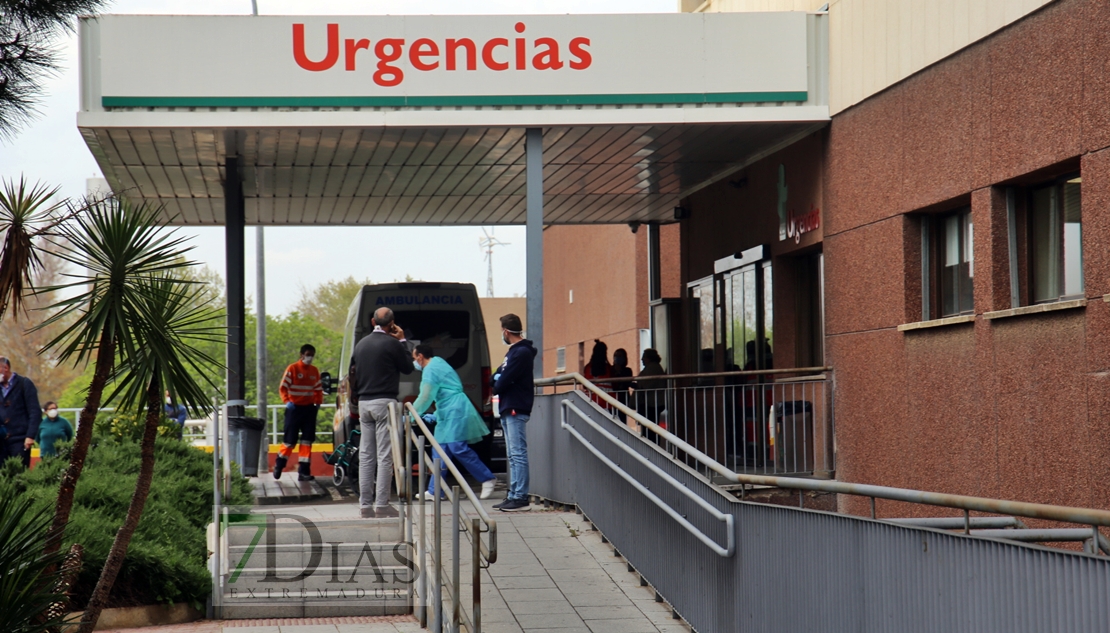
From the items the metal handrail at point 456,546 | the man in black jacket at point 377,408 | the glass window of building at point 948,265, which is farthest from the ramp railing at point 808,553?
the glass window of building at point 948,265

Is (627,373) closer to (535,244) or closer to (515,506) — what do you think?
(535,244)

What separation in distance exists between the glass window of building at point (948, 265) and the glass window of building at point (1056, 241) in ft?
2.55

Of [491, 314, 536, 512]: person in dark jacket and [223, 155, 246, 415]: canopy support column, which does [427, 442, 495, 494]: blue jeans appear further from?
[223, 155, 246, 415]: canopy support column

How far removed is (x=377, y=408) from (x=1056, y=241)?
5.57 metres

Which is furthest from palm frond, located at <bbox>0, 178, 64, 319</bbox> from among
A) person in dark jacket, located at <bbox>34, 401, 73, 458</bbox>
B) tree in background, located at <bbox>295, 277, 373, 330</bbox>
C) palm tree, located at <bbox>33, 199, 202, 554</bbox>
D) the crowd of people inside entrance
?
tree in background, located at <bbox>295, 277, 373, 330</bbox>

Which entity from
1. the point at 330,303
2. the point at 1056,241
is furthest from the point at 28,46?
the point at 330,303

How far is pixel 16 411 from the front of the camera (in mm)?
13227

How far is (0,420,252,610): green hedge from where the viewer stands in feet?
29.0

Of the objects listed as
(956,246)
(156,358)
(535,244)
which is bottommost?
(156,358)

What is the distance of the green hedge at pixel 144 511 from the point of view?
8.84 metres

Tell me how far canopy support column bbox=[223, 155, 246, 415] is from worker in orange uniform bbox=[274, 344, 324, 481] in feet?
1.83

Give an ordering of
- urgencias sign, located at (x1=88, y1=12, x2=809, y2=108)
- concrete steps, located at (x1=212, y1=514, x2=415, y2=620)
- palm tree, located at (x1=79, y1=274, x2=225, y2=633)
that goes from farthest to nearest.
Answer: urgencias sign, located at (x1=88, y1=12, x2=809, y2=108), concrete steps, located at (x1=212, y1=514, x2=415, y2=620), palm tree, located at (x1=79, y1=274, x2=225, y2=633)

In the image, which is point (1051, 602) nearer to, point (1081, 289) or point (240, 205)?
point (1081, 289)

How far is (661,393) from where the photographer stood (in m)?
14.5
